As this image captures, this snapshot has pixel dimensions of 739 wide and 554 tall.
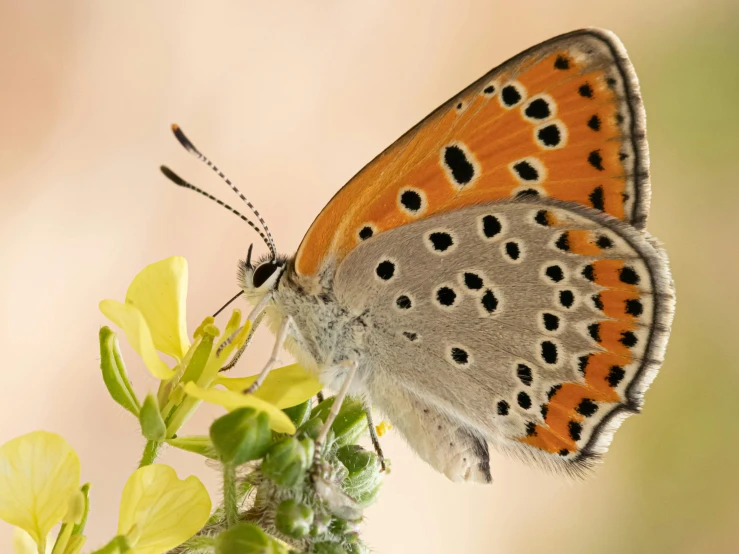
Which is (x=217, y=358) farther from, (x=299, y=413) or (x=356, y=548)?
(x=356, y=548)

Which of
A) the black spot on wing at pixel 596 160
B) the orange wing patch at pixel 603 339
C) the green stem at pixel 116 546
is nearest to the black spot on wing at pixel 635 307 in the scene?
the orange wing patch at pixel 603 339

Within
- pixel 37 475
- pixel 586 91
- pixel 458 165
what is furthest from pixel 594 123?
pixel 37 475

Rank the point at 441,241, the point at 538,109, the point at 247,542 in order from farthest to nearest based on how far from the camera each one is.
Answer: the point at 441,241, the point at 538,109, the point at 247,542

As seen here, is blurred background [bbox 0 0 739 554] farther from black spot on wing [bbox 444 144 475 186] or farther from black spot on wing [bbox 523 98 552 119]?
black spot on wing [bbox 523 98 552 119]

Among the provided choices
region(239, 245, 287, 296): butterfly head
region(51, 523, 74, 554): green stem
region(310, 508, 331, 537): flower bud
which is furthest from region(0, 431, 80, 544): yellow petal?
region(239, 245, 287, 296): butterfly head

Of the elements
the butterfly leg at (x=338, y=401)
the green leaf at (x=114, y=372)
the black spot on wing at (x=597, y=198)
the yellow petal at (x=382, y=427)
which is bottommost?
the yellow petal at (x=382, y=427)

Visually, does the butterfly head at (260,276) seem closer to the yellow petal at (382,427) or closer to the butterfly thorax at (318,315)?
the butterfly thorax at (318,315)

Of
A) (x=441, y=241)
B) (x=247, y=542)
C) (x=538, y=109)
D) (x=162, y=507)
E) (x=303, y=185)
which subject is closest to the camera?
(x=247, y=542)

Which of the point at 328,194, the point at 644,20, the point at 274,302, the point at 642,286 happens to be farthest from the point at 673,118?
the point at 274,302
